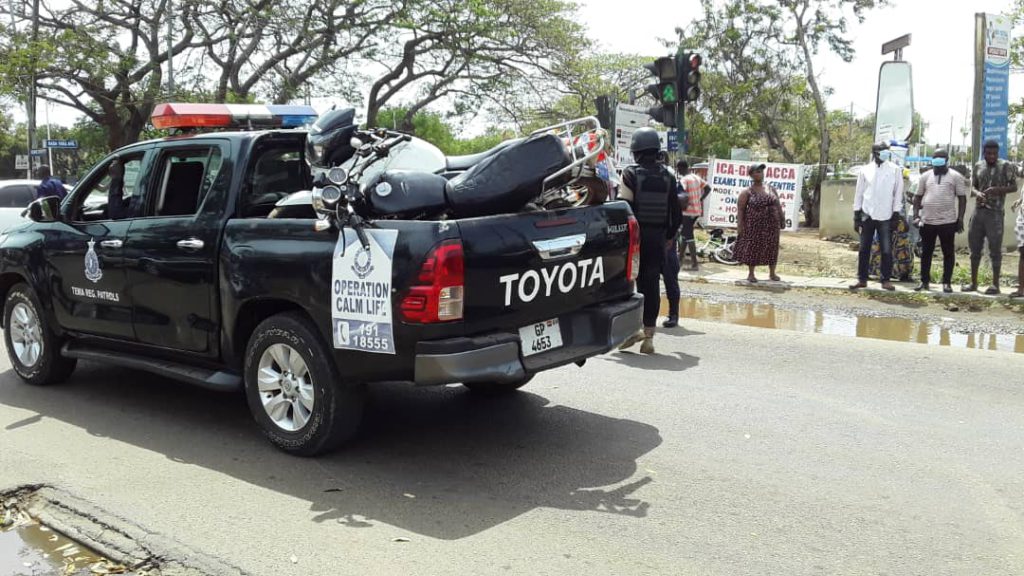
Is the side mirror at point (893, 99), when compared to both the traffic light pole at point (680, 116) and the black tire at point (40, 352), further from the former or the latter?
the black tire at point (40, 352)

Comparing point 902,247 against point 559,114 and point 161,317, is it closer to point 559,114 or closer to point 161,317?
point 161,317

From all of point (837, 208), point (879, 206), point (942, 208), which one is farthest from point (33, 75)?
point (942, 208)

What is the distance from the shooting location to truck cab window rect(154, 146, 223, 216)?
5.50m

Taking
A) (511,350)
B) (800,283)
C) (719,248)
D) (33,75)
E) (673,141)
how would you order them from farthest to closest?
(33,75) → (719,248) → (673,141) → (800,283) → (511,350)

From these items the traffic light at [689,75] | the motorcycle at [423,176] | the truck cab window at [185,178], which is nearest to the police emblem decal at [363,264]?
the motorcycle at [423,176]

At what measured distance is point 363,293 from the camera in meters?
4.45

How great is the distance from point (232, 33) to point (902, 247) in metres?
21.7

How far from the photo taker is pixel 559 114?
31.3m

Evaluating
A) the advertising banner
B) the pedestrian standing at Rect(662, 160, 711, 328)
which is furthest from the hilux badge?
the advertising banner

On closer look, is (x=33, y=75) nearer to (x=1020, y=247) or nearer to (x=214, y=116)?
(x=214, y=116)

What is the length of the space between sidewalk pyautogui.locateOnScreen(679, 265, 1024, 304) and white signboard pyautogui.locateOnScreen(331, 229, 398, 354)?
9.20 meters

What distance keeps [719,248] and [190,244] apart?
11350mm

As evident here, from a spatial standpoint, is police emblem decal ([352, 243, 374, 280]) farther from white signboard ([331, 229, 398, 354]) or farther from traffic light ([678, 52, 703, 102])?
traffic light ([678, 52, 703, 102])

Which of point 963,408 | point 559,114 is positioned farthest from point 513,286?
point 559,114
